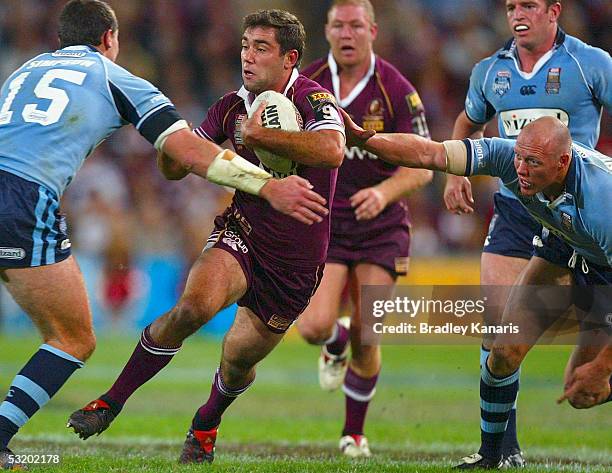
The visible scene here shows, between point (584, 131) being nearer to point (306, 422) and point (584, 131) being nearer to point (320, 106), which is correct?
point (320, 106)

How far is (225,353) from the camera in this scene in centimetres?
668

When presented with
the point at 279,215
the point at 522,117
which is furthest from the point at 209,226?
the point at 279,215

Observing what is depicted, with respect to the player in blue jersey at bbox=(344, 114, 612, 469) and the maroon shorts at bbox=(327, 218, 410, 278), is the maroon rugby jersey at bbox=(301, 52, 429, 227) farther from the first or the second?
the player in blue jersey at bbox=(344, 114, 612, 469)

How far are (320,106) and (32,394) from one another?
95.5 inches

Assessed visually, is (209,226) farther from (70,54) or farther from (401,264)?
(70,54)

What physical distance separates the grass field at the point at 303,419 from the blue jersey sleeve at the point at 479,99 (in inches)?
102

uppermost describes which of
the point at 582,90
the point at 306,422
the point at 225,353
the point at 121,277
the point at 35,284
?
the point at 582,90

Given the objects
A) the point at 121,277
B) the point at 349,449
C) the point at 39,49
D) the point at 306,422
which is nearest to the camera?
the point at 349,449

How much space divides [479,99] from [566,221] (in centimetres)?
199

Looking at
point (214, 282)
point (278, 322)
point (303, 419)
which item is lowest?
point (303, 419)

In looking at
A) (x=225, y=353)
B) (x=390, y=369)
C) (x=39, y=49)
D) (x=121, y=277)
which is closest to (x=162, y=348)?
(x=225, y=353)

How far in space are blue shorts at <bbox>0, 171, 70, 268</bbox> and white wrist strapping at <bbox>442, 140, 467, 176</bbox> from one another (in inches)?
92.8

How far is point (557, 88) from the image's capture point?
7254 millimetres

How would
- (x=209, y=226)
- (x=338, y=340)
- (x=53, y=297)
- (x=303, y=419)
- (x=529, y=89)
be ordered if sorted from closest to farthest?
(x=53, y=297), (x=529, y=89), (x=338, y=340), (x=303, y=419), (x=209, y=226)
